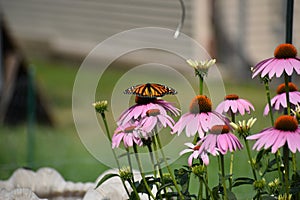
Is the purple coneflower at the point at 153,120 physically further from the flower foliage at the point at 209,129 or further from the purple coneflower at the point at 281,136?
the purple coneflower at the point at 281,136

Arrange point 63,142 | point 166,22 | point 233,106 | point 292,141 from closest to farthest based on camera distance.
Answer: point 292,141 < point 233,106 < point 63,142 < point 166,22

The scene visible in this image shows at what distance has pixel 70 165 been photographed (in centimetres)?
408

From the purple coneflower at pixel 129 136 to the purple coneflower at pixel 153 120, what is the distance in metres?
0.02

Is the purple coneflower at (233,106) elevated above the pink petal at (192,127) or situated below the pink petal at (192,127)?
above

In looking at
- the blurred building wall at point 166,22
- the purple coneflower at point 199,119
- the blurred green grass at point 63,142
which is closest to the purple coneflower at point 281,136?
the purple coneflower at point 199,119

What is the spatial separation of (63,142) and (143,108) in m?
4.02

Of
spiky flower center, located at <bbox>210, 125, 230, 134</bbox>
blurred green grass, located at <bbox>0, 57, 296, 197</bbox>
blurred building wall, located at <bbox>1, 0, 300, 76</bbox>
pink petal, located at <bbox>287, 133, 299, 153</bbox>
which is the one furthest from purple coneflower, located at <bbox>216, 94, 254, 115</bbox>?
blurred building wall, located at <bbox>1, 0, 300, 76</bbox>

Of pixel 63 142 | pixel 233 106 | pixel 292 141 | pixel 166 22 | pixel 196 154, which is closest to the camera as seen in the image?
pixel 292 141

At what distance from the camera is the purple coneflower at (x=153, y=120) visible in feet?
4.17

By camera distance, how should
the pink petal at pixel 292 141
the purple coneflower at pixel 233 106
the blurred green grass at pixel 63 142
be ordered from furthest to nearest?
1. the blurred green grass at pixel 63 142
2. the purple coneflower at pixel 233 106
3. the pink petal at pixel 292 141

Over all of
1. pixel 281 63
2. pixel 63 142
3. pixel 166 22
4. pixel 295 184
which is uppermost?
pixel 166 22

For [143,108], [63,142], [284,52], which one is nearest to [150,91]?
[143,108]

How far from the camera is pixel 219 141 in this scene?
1.24m

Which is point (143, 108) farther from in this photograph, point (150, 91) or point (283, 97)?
point (283, 97)
